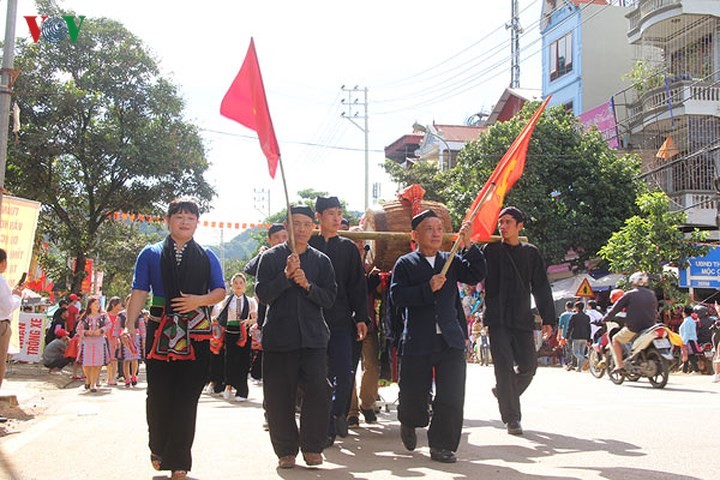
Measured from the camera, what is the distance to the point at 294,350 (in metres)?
5.82

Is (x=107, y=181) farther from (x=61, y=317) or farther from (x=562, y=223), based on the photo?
(x=562, y=223)

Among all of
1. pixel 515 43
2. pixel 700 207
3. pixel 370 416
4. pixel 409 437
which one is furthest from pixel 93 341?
pixel 515 43

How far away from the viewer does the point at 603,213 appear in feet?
88.6

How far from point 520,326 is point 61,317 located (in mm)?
15014

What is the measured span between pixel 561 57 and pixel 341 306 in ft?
106

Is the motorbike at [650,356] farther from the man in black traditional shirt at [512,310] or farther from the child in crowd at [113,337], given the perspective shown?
the child in crowd at [113,337]

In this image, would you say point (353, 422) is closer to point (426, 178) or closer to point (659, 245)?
point (659, 245)

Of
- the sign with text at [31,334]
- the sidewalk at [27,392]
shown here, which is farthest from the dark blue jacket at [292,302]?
the sign with text at [31,334]

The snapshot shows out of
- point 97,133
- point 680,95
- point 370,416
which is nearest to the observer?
point 370,416

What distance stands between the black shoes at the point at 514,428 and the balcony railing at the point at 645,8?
23.1m

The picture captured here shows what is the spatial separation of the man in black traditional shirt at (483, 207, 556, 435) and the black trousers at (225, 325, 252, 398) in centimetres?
442

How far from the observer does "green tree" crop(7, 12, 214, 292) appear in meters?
21.6

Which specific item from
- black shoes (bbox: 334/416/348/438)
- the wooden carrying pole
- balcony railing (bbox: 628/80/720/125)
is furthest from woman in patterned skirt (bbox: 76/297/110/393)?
balcony railing (bbox: 628/80/720/125)

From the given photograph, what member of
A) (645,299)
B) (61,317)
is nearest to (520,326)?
(645,299)
